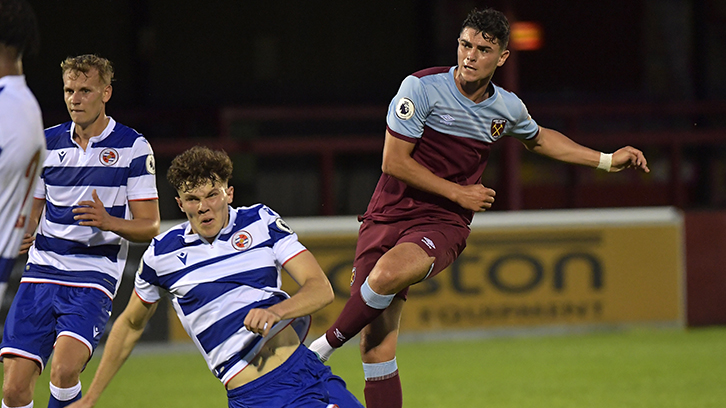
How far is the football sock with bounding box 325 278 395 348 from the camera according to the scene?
4406mm

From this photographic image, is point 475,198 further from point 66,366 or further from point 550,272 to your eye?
point 550,272

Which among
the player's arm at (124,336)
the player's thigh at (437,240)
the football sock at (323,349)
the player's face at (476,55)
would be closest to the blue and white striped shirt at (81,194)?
the player's arm at (124,336)

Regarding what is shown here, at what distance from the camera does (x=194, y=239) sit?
11.9 ft

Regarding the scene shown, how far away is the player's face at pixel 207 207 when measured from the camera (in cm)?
357

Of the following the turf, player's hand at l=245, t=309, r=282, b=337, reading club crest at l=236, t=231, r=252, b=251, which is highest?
reading club crest at l=236, t=231, r=252, b=251

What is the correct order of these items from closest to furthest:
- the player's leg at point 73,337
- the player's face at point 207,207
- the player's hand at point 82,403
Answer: the player's hand at point 82,403
the player's face at point 207,207
the player's leg at point 73,337

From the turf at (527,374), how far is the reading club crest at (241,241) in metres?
3.06

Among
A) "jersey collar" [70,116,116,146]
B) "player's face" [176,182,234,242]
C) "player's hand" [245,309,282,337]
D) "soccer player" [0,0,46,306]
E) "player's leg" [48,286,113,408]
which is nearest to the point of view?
"soccer player" [0,0,46,306]

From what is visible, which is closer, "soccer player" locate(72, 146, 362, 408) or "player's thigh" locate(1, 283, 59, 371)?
"soccer player" locate(72, 146, 362, 408)

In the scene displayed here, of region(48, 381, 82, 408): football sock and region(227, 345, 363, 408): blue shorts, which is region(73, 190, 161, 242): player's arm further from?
region(227, 345, 363, 408): blue shorts

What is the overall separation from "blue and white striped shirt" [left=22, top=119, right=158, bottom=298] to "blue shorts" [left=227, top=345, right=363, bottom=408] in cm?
125

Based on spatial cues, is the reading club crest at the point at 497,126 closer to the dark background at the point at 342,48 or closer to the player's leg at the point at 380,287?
the player's leg at the point at 380,287

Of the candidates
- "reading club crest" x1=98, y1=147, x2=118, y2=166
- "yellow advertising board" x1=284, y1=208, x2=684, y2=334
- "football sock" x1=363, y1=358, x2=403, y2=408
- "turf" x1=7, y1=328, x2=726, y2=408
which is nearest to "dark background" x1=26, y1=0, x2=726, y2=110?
"yellow advertising board" x1=284, y1=208, x2=684, y2=334

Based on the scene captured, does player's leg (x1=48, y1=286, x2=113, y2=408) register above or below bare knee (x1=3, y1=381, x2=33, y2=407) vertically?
above
